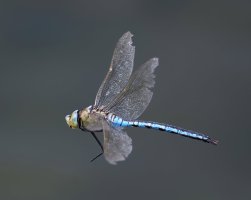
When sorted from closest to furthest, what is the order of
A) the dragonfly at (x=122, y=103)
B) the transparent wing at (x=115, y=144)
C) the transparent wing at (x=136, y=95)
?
the transparent wing at (x=115, y=144)
the dragonfly at (x=122, y=103)
the transparent wing at (x=136, y=95)

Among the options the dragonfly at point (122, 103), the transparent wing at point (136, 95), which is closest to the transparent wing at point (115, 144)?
the dragonfly at point (122, 103)

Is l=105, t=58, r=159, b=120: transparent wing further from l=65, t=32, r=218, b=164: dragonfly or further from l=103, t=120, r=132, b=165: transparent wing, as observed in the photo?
l=103, t=120, r=132, b=165: transparent wing

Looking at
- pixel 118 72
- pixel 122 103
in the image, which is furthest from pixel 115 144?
pixel 118 72

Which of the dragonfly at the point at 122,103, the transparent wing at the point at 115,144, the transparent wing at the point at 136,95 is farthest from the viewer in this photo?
the transparent wing at the point at 136,95

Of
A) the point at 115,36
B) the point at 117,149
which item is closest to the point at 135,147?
the point at 115,36

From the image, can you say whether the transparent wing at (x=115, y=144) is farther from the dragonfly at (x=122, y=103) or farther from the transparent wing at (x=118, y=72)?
the transparent wing at (x=118, y=72)

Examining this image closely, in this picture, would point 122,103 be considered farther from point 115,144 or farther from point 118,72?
point 115,144

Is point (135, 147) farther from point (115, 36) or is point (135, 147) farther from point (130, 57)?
point (130, 57)
